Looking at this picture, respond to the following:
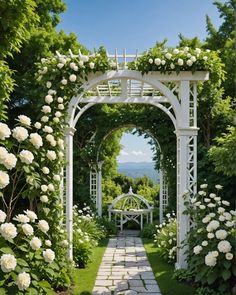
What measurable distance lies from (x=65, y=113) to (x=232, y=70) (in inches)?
229

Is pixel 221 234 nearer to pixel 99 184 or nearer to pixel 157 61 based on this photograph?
pixel 157 61

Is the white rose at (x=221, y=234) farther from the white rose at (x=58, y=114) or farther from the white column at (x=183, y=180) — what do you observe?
the white rose at (x=58, y=114)

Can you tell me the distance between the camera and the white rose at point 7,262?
8.80 ft

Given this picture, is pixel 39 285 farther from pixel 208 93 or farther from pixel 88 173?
pixel 88 173

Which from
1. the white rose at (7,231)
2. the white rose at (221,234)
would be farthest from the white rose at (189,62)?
the white rose at (7,231)

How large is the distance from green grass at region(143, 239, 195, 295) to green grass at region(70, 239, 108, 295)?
3.05ft

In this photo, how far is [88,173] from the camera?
10586mm

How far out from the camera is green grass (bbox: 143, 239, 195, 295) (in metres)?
4.91

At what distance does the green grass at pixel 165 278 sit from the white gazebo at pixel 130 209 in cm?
328

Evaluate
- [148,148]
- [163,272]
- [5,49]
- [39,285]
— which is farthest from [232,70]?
[39,285]

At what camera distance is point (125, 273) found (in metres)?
5.98

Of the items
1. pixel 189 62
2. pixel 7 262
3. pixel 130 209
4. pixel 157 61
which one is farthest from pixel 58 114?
pixel 130 209

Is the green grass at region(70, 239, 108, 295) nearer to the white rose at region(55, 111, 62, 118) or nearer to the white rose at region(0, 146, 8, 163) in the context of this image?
the white rose at region(55, 111, 62, 118)

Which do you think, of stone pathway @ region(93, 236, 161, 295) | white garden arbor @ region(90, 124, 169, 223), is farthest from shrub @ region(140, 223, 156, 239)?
stone pathway @ region(93, 236, 161, 295)
